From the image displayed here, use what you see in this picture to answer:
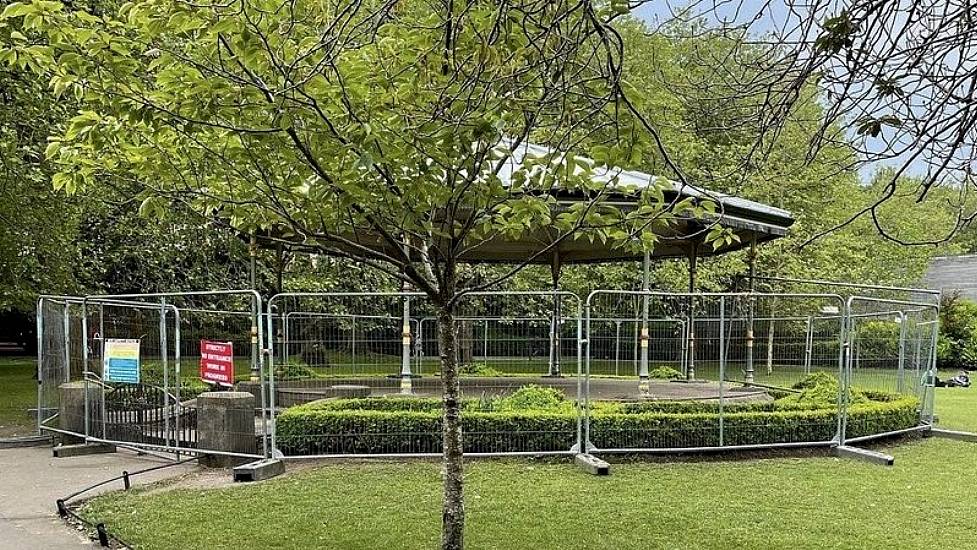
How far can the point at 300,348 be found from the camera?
10.4m

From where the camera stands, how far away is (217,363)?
8.57m

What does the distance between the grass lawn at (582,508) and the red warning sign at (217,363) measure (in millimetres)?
1541

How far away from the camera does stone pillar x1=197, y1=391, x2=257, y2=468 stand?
317 inches

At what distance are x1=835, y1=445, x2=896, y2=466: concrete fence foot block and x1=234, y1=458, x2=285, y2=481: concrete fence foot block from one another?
6.03 m

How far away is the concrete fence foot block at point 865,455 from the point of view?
817cm

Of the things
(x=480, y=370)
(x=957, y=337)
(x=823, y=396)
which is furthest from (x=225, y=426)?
(x=957, y=337)

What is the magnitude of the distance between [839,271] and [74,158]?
2489cm

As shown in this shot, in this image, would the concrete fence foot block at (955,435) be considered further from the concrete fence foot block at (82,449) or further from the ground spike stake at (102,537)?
the concrete fence foot block at (82,449)

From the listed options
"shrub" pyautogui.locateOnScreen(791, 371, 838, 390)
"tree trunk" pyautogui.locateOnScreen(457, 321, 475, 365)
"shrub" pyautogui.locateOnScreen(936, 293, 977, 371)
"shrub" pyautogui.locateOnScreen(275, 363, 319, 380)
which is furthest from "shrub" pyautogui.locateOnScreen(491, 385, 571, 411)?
"shrub" pyautogui.locateOnScreen(936, 293, 977, 371)

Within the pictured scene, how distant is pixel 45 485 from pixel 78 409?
2168mm

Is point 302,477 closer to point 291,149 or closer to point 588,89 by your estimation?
point 291,149

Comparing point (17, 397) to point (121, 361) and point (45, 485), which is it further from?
point (45, 485)

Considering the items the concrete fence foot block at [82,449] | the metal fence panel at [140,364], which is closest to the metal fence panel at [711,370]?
the metal fence panel at [140,364]

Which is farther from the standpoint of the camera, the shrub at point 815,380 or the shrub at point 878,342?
the shrub at point 815,380
